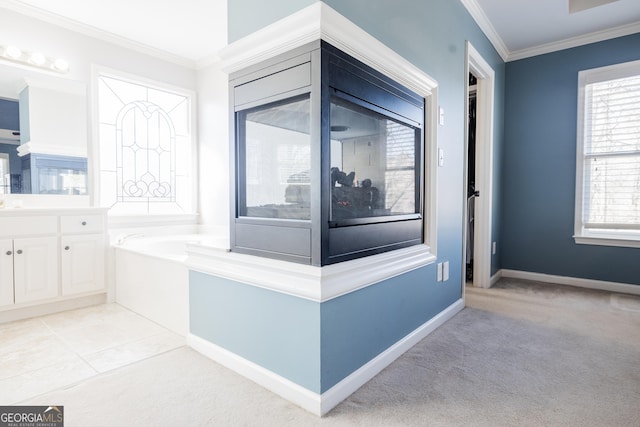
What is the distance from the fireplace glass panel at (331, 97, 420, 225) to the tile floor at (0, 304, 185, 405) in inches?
56.3

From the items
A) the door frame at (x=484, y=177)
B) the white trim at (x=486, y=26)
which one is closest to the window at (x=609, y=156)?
the white trim at (x=486, y=26)

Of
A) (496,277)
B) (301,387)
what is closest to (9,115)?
(301,387)

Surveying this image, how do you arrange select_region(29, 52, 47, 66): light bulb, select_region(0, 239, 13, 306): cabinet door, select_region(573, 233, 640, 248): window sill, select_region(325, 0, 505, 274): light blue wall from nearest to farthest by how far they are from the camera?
1. select_region(325, 0, 505, 274): light blue wall
2. select_region(0, 239, 13, 306): cabinet door
3. select_region(29, 52, 47, 66): light bulb
4. select_region(573, 233, 640, 248): window sill

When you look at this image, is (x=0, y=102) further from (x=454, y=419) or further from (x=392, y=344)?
(x=454, y=419)

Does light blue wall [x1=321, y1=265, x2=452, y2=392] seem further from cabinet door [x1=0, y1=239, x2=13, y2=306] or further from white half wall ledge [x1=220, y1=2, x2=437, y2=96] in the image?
cabinet door [x1=0, y1=239, x2=13, y2=306]

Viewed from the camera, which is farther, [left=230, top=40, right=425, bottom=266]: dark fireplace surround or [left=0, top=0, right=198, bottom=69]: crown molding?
[left=0, top=0, right=198, bottom=69]: crown molding

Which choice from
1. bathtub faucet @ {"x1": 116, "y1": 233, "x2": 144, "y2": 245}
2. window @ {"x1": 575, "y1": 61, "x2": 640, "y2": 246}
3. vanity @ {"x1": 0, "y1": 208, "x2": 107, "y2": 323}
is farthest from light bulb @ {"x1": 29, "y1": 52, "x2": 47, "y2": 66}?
window @ {"x1": 575, "y1": 61, "x2": 640, "y2": 246}

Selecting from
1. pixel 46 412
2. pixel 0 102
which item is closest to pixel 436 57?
pixel 46 412

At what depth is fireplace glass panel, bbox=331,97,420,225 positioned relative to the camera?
59.7 inches

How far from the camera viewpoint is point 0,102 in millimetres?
2668

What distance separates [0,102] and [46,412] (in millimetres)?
2558

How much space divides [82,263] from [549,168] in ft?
15.2

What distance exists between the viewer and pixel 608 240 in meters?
3.29

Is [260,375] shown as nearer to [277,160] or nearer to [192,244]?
[192,244]
